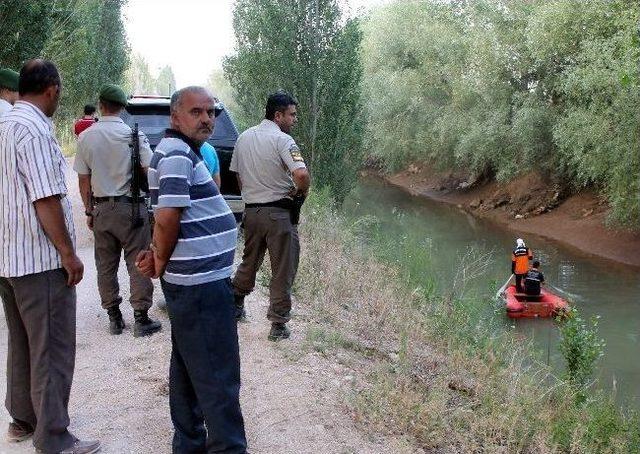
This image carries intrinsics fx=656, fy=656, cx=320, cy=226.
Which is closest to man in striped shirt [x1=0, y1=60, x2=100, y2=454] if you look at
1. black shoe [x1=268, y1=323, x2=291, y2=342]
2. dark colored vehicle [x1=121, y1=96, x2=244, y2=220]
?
black shoe [x1=268, y1=323, x2=291, y2=342]

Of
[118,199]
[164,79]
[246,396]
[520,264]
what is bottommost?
[520,264]

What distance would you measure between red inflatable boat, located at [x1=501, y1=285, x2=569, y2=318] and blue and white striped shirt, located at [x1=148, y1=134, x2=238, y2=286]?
9723 mm

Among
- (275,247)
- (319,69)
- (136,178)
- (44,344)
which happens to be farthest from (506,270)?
(44,344)

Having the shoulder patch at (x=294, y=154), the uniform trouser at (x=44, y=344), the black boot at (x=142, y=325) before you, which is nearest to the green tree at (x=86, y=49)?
the black boot at (x=142, y=325)

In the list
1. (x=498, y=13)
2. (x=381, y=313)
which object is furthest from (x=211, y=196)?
(x=498, y=13)

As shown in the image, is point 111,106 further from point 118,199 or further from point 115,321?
point 115,321

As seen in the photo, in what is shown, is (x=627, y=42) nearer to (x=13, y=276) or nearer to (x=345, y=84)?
(x=345, y=84)

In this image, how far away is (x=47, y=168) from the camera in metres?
3.36

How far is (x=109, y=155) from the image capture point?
531 cm

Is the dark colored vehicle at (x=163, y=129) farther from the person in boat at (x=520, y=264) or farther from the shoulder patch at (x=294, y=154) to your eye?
the person in boat at (x=520, y=264)

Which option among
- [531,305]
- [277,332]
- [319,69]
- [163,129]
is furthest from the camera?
[319,69]

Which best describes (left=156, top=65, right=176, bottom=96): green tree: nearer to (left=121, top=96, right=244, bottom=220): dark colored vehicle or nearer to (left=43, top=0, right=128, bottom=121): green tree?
(left=43, top=0, right=128, bottom=121): green tree

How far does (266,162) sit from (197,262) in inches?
82.7

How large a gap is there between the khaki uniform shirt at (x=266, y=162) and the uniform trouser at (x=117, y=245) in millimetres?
975
